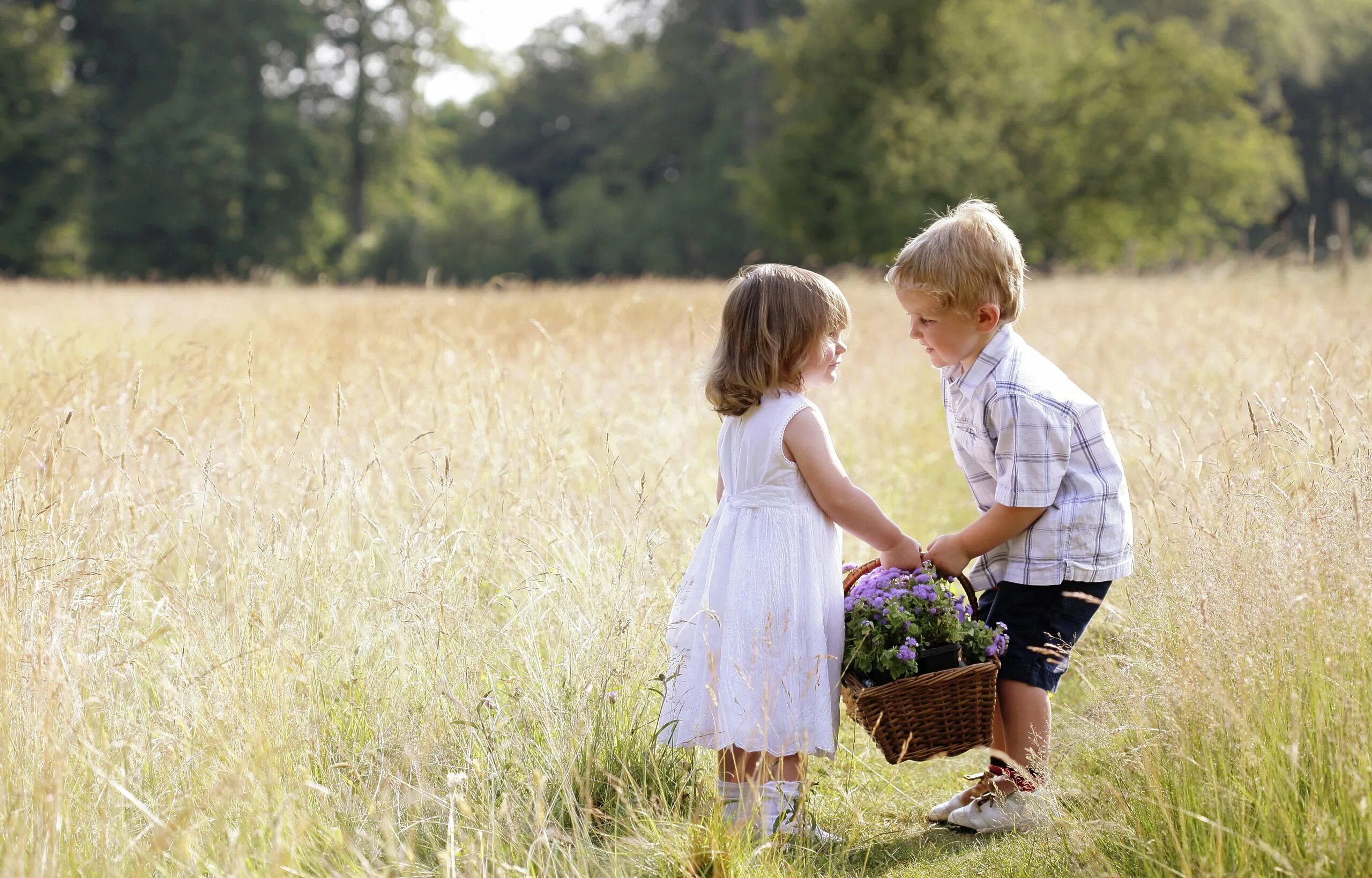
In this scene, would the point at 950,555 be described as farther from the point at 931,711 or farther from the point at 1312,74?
the point at 1312,74

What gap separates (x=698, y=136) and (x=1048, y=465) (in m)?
36.7

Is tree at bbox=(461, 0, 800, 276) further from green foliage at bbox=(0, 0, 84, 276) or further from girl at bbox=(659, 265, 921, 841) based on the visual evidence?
girl at bbox=(659, 265, 921, 841)

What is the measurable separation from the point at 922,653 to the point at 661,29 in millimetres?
38653

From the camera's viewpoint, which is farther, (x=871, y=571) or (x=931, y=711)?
(x=871, y=571)

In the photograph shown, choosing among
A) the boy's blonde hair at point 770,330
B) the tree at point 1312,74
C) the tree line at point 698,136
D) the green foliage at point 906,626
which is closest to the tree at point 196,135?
the tree line at point 698,136

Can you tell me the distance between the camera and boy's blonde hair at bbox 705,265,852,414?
2.71m

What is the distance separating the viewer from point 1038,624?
2.83m

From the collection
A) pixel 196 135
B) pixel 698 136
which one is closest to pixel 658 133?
pixel 698 136

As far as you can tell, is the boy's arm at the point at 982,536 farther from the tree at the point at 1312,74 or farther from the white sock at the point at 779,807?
the tree at the point at 1312,74

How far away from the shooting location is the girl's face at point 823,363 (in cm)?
275

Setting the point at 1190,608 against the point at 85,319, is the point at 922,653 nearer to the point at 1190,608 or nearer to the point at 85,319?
the point at 1190,608

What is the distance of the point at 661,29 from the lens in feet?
126

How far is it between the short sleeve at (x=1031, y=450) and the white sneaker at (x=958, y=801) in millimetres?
734

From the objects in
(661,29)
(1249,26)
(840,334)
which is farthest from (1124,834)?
(661,29)
